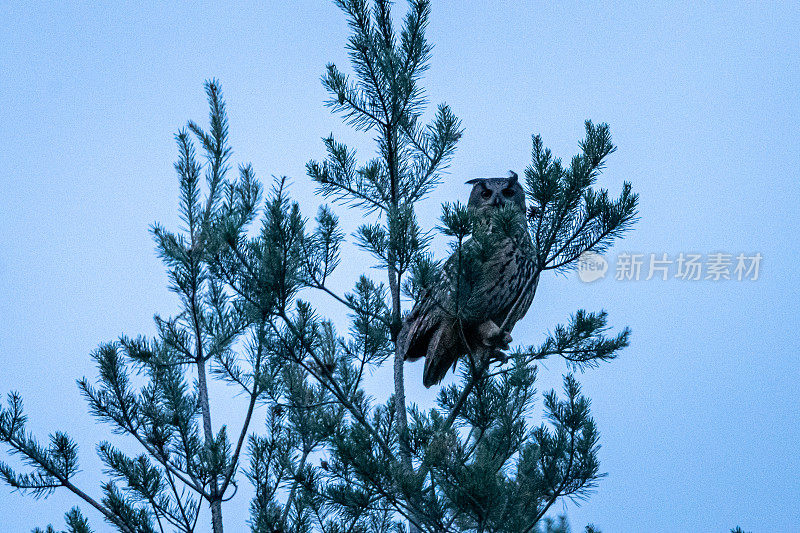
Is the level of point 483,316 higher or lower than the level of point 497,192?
lower

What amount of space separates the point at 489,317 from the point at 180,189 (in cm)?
132

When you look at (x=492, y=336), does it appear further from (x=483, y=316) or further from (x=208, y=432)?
(x=208, y=432)

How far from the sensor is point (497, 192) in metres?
4.20

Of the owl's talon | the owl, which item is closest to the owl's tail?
the owl

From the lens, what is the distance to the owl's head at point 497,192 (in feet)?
13.7

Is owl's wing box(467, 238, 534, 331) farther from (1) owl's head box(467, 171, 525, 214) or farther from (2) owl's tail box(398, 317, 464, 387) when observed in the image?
(1) owl's head box(467, 171, 525, 214)

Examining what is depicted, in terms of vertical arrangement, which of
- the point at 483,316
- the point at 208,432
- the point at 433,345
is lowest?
the point at 208,432

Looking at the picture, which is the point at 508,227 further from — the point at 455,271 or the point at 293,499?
the point at 293,499

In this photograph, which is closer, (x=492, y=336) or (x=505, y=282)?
(x=492, y=336)

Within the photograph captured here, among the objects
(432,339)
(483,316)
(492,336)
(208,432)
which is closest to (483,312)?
(483,316)

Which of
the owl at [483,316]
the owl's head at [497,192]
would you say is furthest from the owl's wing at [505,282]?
the owl's head at [497,192]

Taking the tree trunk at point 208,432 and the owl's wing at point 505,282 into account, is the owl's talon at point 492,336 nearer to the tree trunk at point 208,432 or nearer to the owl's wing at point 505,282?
the owl's wing at point 505,282

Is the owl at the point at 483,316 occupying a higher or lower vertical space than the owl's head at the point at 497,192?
lower

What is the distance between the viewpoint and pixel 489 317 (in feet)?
11.7
